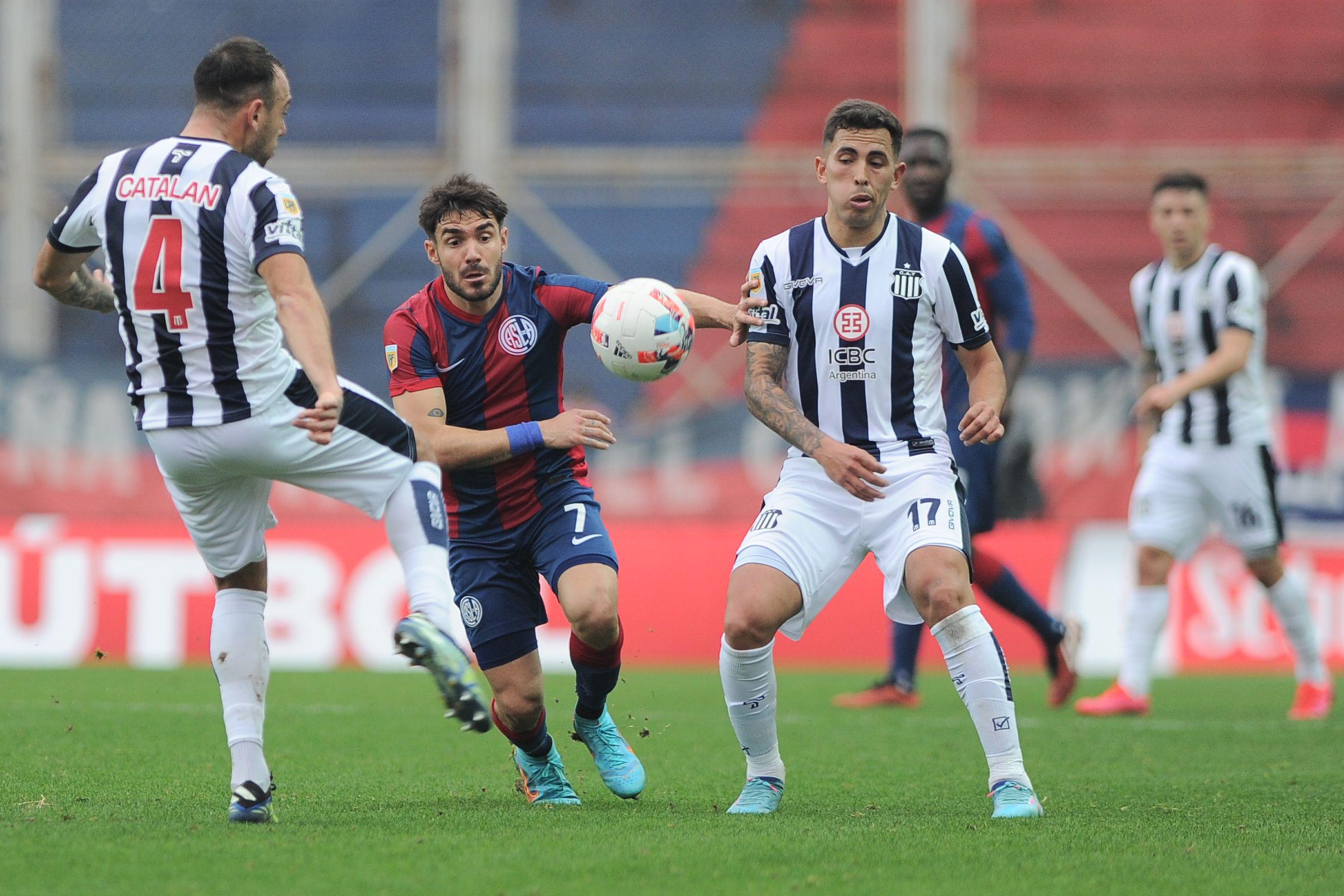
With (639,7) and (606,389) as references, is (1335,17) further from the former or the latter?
(606,389)

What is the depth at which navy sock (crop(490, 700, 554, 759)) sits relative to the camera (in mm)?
5426

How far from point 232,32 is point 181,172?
13.7 metres

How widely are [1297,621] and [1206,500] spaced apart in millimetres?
796

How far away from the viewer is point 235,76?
178 inches

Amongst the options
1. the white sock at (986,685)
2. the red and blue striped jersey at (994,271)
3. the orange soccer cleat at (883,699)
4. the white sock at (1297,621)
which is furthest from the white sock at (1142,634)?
the white sock at (986,685)

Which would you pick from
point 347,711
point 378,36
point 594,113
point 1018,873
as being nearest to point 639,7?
point 594,113

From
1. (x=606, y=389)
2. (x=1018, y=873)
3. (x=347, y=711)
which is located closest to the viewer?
(x=1018, y=873)

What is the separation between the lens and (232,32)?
17188mm

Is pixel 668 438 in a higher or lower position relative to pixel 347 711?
higher

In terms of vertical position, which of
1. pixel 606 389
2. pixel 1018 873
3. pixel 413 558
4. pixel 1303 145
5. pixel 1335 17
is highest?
pixel 1335 17

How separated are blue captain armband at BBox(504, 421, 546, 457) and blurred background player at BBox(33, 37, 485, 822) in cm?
64

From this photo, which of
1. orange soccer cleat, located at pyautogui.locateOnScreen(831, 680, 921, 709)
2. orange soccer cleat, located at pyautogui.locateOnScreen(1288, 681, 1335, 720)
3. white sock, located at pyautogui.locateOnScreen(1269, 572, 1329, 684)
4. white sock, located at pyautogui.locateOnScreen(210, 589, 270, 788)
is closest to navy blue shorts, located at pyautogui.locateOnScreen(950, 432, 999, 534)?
orange soccer cleat, located at pyautogui.locateOnScreen(831, 680, 921, 709)

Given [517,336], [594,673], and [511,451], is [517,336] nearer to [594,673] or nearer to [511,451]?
[511,451]

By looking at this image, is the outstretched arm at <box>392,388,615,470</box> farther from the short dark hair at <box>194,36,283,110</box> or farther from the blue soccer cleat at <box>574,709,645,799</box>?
the short dark hair at <box>194,36,283,110</box>
